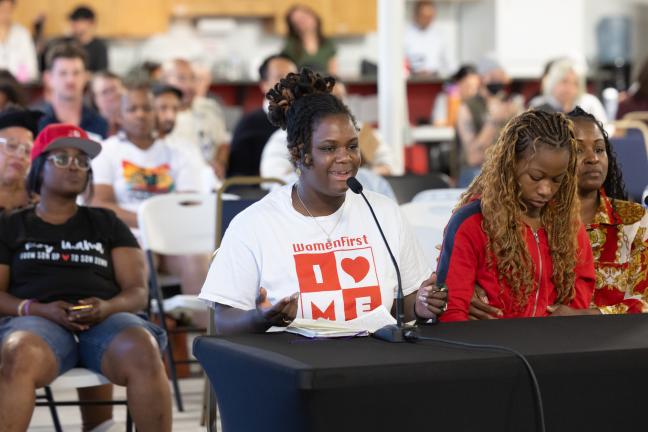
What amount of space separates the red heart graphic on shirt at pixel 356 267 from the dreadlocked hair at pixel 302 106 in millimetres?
233

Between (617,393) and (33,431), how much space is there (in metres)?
2.63

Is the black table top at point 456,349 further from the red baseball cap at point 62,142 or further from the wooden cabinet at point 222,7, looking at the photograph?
the wooden cabinet at point 222,7

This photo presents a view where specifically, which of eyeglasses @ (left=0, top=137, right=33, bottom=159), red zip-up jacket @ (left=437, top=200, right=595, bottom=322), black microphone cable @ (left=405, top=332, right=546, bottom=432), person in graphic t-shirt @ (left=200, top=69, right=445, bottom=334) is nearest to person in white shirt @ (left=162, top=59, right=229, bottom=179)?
eyeglasses @ (left=0, top=137, right=33, bottom=159)

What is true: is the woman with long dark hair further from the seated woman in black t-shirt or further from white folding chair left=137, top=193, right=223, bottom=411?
the seated woman in black t-shirt

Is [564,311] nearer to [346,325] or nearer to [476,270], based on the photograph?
[476,270]

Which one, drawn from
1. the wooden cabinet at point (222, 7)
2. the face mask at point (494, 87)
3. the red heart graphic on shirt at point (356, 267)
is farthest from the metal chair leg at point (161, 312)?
the wooden cabinet at point (222, 7)

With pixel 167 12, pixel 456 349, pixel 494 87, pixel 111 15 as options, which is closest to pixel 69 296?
pixel 456 349

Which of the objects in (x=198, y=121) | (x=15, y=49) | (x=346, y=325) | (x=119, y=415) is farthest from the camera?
(x=15, y=49)

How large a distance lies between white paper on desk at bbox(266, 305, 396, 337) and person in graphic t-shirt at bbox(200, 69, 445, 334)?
16 cm

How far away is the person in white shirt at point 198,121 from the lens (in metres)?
7.11

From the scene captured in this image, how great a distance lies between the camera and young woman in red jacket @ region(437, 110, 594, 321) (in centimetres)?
269

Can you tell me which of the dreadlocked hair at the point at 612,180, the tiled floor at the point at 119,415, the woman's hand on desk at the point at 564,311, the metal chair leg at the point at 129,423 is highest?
the dreadlocked hair at the point at 612,180

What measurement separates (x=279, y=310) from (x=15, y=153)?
6.32 ft

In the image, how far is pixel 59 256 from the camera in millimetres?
3525
